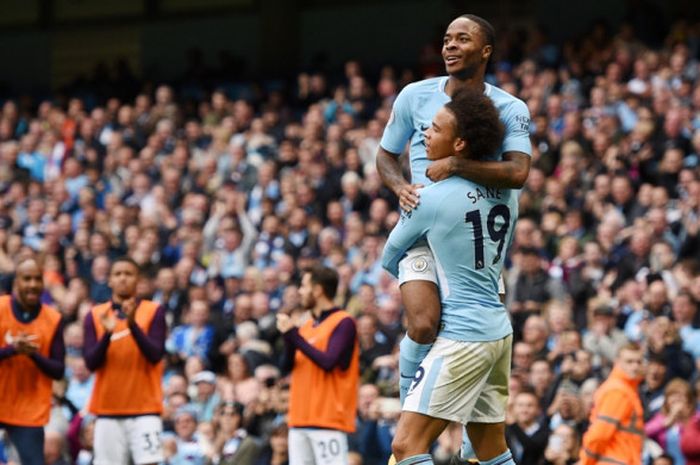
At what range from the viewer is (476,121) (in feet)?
23.4

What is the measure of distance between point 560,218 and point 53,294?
19.0 ft

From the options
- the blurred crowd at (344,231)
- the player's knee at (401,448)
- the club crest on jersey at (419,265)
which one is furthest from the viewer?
the blurred crowd at (344,231)

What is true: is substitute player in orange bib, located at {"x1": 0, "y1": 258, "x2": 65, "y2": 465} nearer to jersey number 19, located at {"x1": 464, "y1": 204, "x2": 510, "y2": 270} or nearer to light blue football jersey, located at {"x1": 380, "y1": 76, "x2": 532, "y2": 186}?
light blue football jersey, located at {"x1": 380, "y1": 76, "x2": 532, "y2": 186}

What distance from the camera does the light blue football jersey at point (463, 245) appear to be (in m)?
7.08

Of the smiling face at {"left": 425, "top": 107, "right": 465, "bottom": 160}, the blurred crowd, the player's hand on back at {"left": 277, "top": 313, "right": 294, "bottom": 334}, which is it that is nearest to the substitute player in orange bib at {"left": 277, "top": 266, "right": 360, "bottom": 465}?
the player's hand on back at {"left": 277, "top": 313, "right": 294, "bottom": 334}

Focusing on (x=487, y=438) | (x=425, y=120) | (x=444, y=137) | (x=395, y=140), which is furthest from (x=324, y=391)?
(x=444, y=137)

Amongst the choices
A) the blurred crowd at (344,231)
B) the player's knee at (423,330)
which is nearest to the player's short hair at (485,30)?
the player's knee at (423,330)

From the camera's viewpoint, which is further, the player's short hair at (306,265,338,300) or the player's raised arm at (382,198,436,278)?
the player's short hair at (306,265,338,300)

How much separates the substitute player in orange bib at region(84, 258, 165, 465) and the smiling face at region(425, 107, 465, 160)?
420 cm

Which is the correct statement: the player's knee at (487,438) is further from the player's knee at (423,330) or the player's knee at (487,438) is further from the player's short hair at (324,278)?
the player's short hair at (324,278)

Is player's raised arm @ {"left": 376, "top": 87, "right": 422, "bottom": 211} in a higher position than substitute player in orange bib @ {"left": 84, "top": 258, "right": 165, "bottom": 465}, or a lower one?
higher

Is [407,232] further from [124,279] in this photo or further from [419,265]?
[124,279]

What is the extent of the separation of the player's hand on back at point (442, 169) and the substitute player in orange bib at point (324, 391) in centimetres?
378

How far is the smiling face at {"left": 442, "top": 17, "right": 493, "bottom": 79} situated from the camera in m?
7.50
